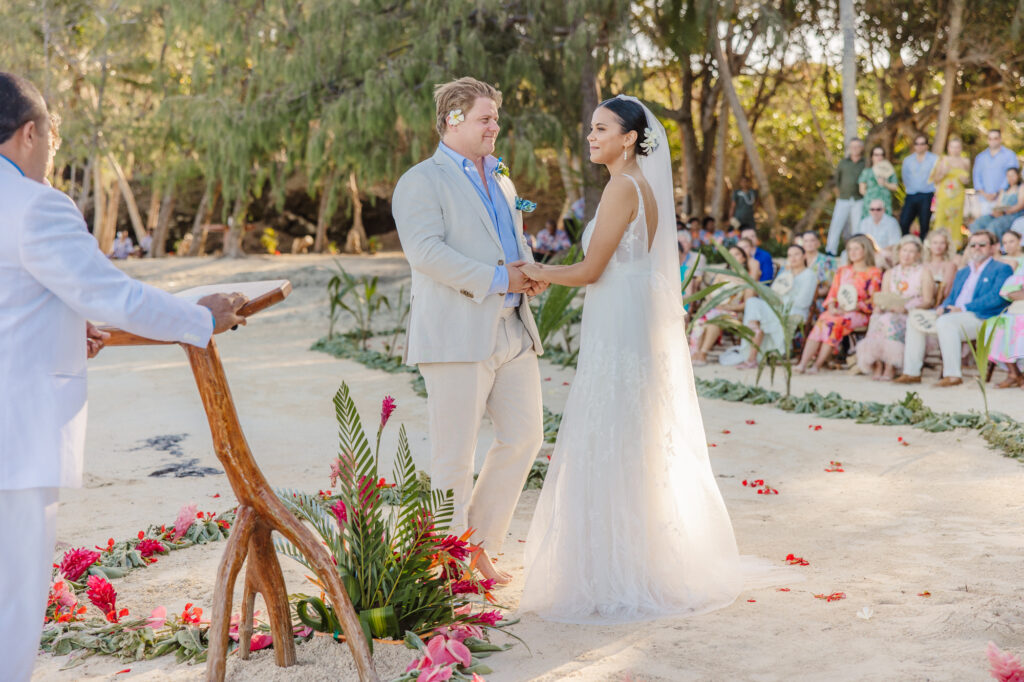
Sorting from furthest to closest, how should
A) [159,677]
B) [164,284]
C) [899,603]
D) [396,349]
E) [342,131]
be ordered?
[164,284] → [342,131] → [396,349] → [899,603] → [159,677]

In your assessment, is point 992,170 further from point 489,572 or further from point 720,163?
point 489,572

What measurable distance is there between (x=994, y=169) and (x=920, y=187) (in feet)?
3.16

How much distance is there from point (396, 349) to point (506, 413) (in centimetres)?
721

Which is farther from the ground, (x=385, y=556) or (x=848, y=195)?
(x=848, y=195)

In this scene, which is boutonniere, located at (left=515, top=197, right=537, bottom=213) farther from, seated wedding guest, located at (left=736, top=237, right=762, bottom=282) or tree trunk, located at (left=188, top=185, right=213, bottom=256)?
tree trunk, located at (left=188, top=185, right=213, bottom=256)

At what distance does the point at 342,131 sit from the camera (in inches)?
532

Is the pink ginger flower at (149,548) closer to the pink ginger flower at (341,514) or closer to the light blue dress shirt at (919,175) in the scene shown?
the pink ginger flower at (341,514)

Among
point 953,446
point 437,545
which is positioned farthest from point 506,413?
point 953,446

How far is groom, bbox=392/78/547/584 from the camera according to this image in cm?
364

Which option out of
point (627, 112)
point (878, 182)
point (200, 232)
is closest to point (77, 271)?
point (627, 112)

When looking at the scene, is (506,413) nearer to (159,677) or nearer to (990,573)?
(159,677)

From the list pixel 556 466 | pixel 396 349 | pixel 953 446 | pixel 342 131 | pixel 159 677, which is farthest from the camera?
pixel 342 131

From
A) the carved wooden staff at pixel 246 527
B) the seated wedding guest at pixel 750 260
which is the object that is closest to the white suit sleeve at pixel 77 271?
the carved wooden staff at pixel 246 527

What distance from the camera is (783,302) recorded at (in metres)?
9.73
